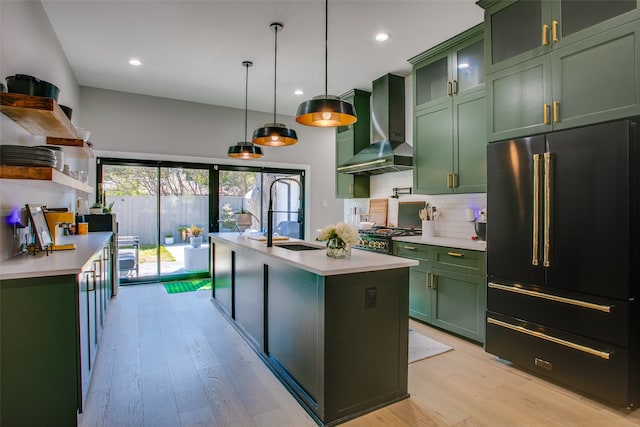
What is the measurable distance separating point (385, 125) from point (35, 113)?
12.4 feet

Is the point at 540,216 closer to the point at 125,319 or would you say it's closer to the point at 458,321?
the point at 458,321

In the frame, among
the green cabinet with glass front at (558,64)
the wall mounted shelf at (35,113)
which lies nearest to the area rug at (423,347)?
the green cabinet with glass front at (558,64)

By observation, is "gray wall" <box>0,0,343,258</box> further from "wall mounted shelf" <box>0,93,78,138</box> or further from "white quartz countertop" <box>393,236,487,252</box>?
"white quartz countertop" <box>393,236,487,252</box>

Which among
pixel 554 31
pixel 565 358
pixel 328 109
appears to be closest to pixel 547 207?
pixel 565 358

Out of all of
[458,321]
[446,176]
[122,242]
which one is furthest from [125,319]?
[446,176]

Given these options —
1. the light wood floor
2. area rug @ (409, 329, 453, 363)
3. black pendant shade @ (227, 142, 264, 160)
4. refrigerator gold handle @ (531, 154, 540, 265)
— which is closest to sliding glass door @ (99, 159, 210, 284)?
black pendant shade @ (227, 142, 264, 160)

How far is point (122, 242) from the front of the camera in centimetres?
567

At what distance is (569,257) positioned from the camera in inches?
95.8

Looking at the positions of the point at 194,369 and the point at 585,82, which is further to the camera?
the point at 194,369

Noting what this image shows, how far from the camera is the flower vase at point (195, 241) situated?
611 centimetres

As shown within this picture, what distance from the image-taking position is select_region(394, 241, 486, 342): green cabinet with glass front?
3.23 m

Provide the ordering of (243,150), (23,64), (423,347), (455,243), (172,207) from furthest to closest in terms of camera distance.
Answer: (172,207) → (243,150) → (455,243) → (423,347) → (23,64)

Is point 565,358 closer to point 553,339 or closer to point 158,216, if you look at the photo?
point 553,339

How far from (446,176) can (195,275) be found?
14.6 feet
